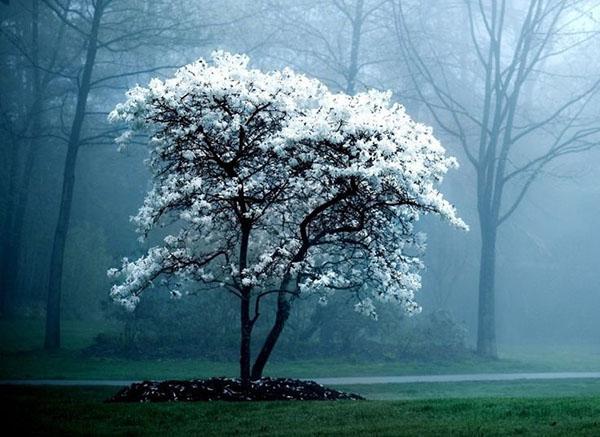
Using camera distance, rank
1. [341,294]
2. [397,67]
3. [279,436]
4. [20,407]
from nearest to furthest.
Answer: [279,436], [20,407], [341,294], [397,67]

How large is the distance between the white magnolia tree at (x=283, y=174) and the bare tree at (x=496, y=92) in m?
11.7

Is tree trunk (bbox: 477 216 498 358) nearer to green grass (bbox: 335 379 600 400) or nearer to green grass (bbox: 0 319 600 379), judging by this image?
green grass (bbox: 0 319 600 379)

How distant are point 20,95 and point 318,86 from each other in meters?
24.2

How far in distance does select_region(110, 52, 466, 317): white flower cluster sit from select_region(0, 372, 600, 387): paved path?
240 centimetres

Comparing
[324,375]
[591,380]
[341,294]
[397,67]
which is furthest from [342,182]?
[397,67]

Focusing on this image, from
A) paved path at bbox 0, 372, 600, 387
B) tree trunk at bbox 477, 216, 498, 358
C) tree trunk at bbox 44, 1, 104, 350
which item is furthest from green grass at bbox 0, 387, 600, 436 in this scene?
Answer: tree trunk at bbox 477, 216, 498, 358

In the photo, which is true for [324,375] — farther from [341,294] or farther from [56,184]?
[56,184]

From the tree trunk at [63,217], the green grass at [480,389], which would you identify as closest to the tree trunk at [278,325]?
the green grass at [480,389]

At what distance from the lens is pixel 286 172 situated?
40.7 ft

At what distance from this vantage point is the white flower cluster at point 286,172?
11.0m

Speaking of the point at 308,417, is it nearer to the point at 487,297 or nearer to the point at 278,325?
the point at 278,325

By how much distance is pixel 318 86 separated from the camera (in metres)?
12.1

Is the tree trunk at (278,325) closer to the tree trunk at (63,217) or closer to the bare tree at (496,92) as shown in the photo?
the tree trunk at (63,217)

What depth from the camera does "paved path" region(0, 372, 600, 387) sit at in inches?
567
